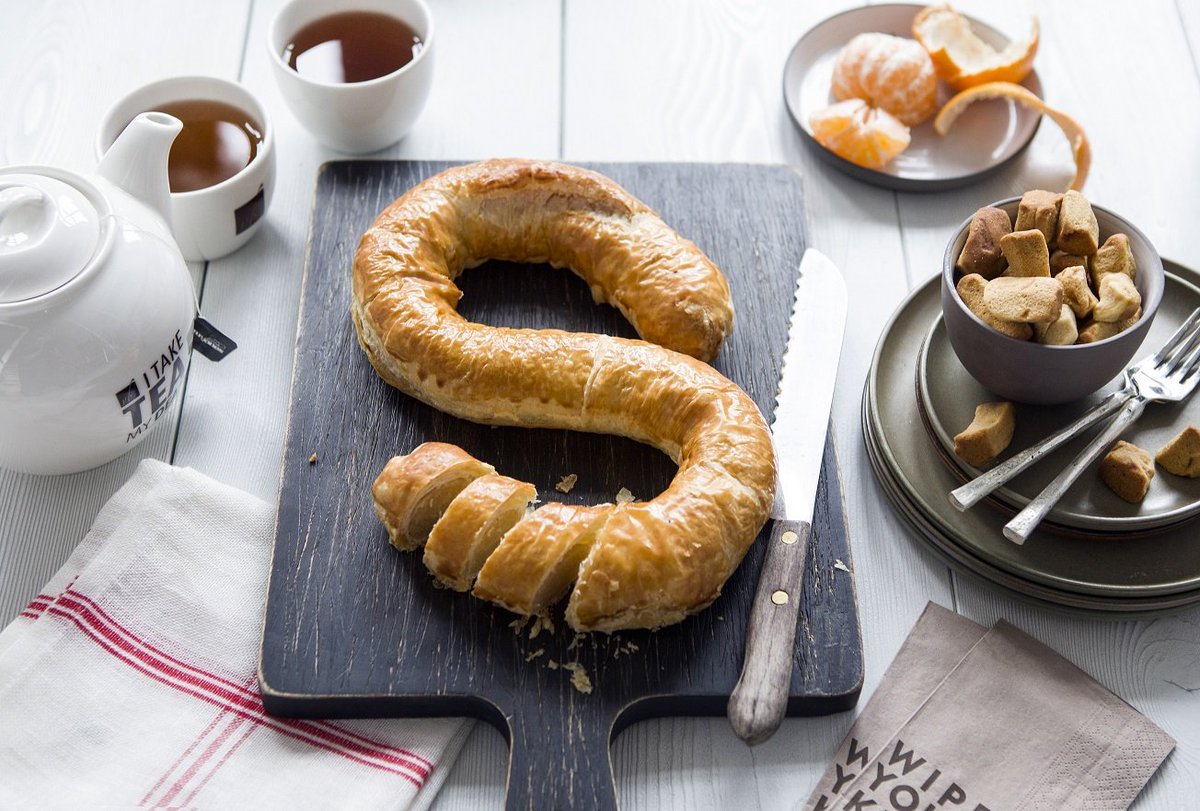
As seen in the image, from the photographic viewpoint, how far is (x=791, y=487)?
2.35m

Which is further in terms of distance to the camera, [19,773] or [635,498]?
[635,498]

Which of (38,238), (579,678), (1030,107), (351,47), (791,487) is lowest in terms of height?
(579,678)

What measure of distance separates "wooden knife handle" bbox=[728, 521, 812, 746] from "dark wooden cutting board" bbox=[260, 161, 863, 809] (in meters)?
0.05

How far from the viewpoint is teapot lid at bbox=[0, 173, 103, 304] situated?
6.69ft

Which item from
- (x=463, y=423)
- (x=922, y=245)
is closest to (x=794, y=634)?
(x=463, y=423)

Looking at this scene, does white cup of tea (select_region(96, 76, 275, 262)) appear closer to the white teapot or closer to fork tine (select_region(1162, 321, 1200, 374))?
the white teapot

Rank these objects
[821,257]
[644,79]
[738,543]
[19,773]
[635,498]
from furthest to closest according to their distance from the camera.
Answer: [644,79], [821,257], [635,498], [738,543], [19,773]

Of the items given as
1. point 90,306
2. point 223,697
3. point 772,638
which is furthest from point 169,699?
point 772,638

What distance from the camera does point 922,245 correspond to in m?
3.01

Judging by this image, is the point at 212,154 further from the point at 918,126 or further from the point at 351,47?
the point at 918,126

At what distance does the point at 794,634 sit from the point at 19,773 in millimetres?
1408

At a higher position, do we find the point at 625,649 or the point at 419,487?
the point at 419,487

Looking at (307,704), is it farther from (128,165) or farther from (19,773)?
(128,165)

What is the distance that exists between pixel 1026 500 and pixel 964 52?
1504mm
